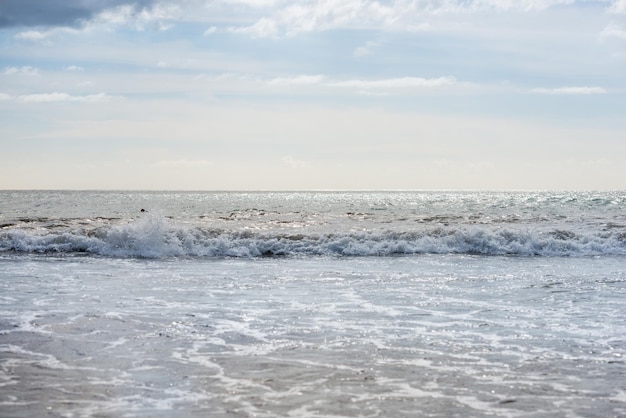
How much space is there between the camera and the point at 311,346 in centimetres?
1005

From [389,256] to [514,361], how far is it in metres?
17.0

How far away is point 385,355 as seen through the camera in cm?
951

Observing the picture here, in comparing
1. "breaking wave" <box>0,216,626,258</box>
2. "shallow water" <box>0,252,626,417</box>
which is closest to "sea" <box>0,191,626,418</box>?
"shallow water" <box>0,252,626,417</box>

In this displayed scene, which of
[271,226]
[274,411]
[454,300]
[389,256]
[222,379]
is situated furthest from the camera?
[271,226]

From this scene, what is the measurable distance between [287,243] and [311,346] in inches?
706

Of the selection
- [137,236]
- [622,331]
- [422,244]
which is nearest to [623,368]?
[622,331]

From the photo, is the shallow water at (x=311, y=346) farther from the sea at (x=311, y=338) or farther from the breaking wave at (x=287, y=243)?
the breaking wave at (x=287, y=243)

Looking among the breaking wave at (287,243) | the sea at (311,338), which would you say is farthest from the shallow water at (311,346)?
the breaking wave at (287,243)

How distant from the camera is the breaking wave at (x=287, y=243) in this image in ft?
88.3

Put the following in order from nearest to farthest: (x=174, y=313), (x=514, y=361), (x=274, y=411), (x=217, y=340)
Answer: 1. (x=274, y=411)
2. (x=514, y=361)
3. (x=217, y=340)
4. (x=174, y=313)

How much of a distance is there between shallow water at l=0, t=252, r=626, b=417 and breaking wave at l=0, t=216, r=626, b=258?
8.01 m

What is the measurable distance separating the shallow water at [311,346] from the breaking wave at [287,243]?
8.01 meters

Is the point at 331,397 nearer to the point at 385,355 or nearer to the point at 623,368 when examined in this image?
the point at 385,355

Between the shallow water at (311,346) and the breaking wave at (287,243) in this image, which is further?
the breaking wave at (287,243)
